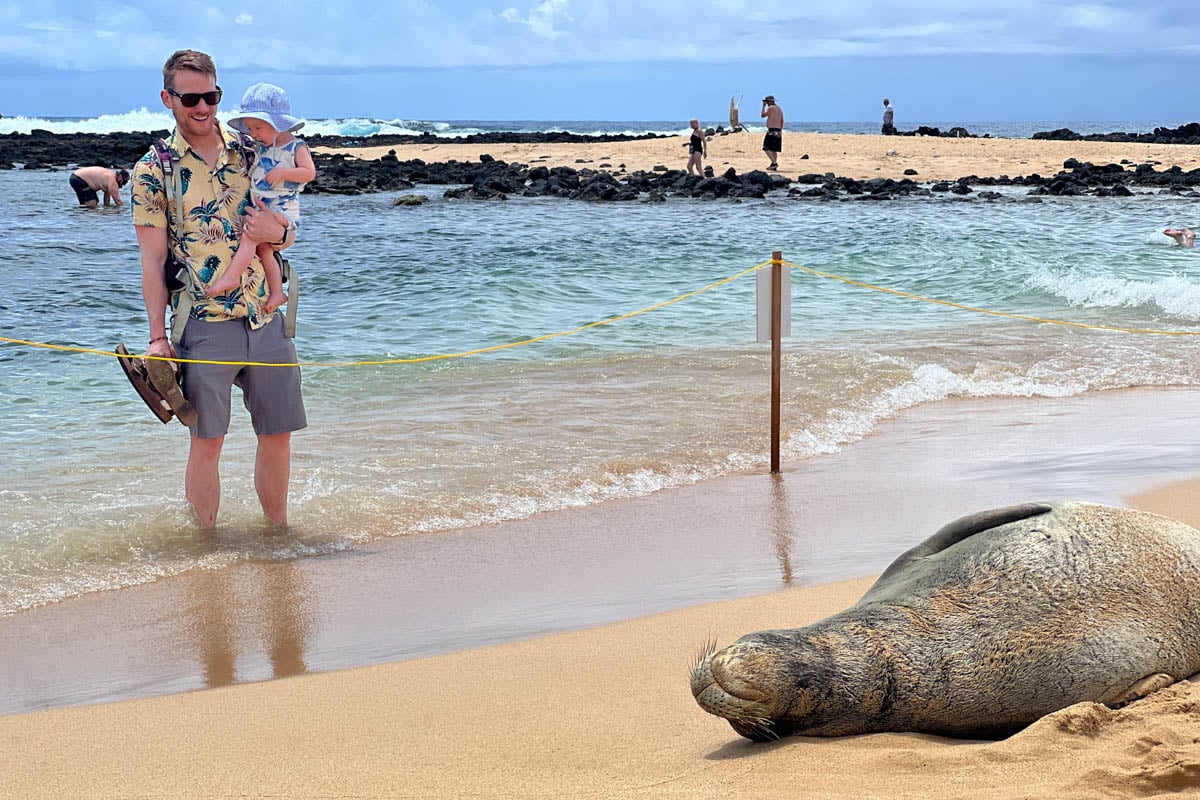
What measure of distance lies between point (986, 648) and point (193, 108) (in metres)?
3.54

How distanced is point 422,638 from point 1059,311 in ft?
37.6

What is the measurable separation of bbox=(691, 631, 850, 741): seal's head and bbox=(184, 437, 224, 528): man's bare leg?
10.0 feet

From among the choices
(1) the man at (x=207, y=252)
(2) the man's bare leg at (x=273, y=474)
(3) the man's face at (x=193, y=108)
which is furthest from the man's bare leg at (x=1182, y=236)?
(3) the man's face at (x=193, y=108)

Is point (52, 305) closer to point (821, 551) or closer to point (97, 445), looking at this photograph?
point (97, 445)

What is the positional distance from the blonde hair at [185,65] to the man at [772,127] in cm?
2861

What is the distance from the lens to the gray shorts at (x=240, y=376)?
17.2 ft

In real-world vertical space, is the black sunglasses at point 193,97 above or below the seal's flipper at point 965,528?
above

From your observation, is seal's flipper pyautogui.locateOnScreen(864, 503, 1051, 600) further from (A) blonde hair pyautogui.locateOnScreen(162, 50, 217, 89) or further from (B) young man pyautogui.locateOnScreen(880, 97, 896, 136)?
(B) young man pyautogui.locateOnScreen(880, 97, 896, 136)

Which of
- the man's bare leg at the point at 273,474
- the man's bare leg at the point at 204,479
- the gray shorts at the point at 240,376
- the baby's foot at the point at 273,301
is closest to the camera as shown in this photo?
the gray shorts at the point at 240,376

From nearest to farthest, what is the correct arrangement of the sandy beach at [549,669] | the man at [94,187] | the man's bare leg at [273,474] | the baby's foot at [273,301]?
the sandy beach at [549,669], the baby's foot at [273,301], the man's bare leg at [273,474], the man at [94,187]

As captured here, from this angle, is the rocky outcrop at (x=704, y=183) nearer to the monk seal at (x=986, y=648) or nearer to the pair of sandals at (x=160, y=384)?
the pair of sandals at (x=160, y=384)

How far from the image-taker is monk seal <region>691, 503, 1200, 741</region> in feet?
10.2

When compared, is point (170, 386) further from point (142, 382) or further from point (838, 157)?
point (838, 157)

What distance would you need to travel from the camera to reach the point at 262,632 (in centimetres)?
473
